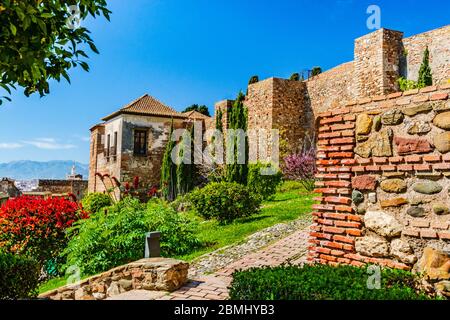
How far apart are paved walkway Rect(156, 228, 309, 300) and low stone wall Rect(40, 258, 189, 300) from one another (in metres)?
0.22

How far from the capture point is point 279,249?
7.66 meters

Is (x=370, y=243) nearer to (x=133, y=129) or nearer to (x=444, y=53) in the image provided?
(x=444, y=53)

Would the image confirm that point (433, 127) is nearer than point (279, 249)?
Yes

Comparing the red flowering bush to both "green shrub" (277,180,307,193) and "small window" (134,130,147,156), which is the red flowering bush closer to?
"green shrub" (277,180,307,193)

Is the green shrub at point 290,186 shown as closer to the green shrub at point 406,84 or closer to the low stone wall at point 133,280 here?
the green shrub at point 406,84

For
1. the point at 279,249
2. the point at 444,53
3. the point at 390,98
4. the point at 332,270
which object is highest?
the point at 444,53

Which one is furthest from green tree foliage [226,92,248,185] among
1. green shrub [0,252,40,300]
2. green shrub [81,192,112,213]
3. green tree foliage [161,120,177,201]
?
green shrub [0,252,40,300]

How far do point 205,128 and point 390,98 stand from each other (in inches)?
860

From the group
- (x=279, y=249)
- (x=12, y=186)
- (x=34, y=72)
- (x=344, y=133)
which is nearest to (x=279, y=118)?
(x=279, y=249)

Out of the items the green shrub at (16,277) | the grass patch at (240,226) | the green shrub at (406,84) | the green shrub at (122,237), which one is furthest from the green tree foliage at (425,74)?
the green shrub at (16,277)

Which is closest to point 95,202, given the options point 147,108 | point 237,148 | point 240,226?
point 237,148

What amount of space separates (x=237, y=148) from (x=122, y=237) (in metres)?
11.6

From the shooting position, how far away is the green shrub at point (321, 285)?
3.09 m

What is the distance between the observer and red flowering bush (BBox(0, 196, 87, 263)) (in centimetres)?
891
